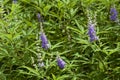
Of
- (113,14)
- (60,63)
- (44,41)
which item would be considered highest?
(113,14)

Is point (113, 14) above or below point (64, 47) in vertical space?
above

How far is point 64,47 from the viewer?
4035 mm

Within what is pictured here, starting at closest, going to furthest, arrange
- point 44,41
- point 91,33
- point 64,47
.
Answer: point 91,33
point 44,41
point 64,47

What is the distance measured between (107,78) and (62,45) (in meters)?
0.71

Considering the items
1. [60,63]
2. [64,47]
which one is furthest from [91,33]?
[64,47]

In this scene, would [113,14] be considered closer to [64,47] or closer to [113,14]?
[113,14]

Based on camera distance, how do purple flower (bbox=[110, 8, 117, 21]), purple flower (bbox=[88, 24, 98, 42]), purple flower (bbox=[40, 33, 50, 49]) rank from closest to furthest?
purple flower (bbox=[88, 24, 98, 42]) → purple flower (bbox=[40, 33, 50, 49]) → purple flower (bbox=[110, 8, 117, 21])

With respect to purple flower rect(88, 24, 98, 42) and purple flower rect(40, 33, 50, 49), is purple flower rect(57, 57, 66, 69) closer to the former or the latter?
purple flower rect(40, 33, 50, 49)

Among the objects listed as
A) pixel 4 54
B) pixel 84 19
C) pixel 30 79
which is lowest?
pixel 30 79

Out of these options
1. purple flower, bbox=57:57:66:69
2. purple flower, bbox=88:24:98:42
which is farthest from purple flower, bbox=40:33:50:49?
purple flower, bbox=88:24:98:42

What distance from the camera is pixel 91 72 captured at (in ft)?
12.2

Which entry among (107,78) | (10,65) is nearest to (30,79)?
(10,65)

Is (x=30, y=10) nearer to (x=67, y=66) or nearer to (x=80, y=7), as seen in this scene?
(x=80, y=7)

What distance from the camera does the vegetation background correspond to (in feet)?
12.0
